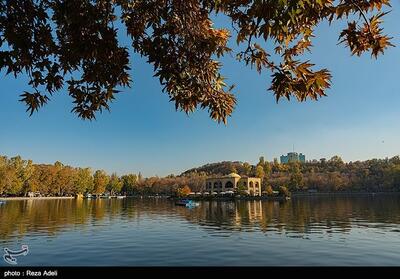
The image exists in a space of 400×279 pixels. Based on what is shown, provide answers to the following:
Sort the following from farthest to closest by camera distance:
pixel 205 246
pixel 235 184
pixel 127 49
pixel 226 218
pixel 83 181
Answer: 1. pixel 83 181
2. pixel 235 184
3. pixel 226 218
4. pixel 205 246
5. pixel 127 49

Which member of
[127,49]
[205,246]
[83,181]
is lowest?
[205,246]

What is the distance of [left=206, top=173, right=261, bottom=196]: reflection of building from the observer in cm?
17100

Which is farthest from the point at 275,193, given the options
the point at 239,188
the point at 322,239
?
the point at 322,239

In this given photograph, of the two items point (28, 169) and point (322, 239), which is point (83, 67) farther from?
point (28, 169)

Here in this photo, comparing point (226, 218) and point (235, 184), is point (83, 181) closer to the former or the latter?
point (235, 184)

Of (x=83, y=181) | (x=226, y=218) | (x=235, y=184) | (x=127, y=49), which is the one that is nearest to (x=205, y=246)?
(x=127, y=49)

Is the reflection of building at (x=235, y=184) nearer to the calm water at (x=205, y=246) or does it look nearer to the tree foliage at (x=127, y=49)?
the calm water at (x=205, y=246)

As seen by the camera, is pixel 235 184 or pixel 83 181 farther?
pixel 83 181

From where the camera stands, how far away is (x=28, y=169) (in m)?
150

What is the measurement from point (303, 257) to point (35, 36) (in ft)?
80.5

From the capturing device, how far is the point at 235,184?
568ft

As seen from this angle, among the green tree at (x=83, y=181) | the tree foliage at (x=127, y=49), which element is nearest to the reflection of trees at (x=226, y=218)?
the tree foliage at (x=127, y=49)

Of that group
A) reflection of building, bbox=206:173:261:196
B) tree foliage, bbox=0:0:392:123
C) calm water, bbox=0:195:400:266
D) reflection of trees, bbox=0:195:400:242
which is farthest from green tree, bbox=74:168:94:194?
tree foliage, bbox=0:0:392:123

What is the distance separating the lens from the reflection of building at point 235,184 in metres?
171
